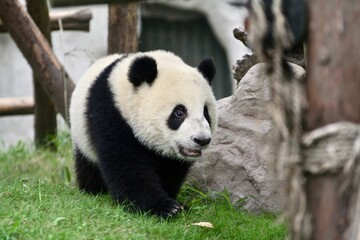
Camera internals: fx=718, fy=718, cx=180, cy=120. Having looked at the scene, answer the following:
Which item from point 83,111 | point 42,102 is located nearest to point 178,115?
point 83,111

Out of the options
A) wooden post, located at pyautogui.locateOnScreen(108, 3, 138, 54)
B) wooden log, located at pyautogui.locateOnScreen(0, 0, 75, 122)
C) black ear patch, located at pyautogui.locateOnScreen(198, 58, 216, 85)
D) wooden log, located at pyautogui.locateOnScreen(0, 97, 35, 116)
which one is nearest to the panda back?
black ear patch, located at pyautogui.locateOnScreen(198, 58, 216, 85)

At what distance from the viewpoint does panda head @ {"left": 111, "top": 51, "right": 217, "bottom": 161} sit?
4391 mm

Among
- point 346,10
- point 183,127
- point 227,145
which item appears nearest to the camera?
point 346,10

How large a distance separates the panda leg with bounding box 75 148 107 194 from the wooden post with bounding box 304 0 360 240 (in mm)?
2896

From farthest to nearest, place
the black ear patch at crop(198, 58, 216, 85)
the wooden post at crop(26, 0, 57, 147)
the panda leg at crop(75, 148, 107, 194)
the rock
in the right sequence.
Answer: the wooden post at crop(26, 0, 57, 147) < the panda leg at crop(75, 148, 107, 194) < the rock < the black ear patch at crop(198, 58, 216, 85)

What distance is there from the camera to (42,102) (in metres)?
7.31

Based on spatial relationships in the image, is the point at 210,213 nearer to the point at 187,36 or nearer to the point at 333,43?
the point at 333,43

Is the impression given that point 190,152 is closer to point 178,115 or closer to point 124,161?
point 178,115

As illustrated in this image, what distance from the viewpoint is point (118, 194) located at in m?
4.41

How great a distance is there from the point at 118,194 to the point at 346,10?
2529 millimetres

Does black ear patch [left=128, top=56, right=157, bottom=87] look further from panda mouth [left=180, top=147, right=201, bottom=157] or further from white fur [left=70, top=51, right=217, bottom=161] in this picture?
panda mouth [left=180, top=147, right=201, bottom=157]

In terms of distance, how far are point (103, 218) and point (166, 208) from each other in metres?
0.43

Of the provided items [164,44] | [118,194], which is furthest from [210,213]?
[164,44]

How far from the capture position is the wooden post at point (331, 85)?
2.21m
